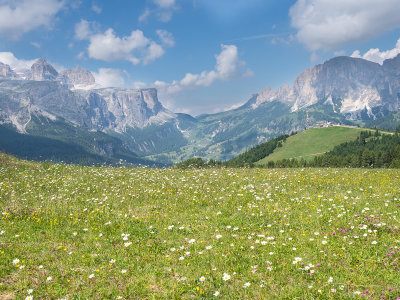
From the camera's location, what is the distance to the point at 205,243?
998 cm

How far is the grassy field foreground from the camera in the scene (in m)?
7.40

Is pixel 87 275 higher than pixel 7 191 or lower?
lower

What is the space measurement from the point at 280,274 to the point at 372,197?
30.2 ft

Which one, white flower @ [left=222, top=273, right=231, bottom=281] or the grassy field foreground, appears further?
the grassy field foreground

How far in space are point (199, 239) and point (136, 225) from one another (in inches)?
134

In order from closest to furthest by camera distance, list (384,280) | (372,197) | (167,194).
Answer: (384,280) < (372,197) < (167,194)

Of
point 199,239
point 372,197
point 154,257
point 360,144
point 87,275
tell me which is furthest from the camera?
point 360,144

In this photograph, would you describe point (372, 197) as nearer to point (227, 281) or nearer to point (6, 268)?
point (227, 281)

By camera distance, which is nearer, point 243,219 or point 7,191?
point 243,219

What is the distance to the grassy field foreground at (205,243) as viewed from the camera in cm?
740

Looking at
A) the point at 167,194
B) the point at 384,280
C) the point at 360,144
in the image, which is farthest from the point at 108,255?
the point at 360,144

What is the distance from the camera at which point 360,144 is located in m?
175

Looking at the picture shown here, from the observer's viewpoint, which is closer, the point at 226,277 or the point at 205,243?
the point at 226,277

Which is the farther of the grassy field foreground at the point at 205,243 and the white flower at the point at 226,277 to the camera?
the grassy field foreground at the point at 205,243
